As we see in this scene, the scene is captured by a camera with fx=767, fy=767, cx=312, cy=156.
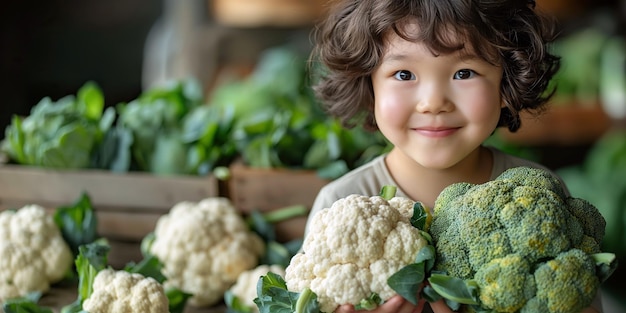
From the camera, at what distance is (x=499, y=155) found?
1.53m

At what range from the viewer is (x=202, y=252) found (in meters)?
1.96

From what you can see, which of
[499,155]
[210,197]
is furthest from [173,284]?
[499,155]

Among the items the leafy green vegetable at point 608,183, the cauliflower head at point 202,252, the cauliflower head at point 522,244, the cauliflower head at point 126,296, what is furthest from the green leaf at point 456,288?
the leafy green vegetable at point 608,183

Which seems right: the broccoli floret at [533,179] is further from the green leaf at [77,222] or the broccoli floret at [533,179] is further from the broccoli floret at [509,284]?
the green leaf at [77,222]

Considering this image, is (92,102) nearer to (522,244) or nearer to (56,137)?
(56,137)

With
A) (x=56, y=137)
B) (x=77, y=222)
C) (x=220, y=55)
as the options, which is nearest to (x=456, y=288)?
(x=77, y=222)

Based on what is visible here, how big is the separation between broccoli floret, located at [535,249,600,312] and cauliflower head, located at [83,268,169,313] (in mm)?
759

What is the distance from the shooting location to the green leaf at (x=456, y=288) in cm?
114

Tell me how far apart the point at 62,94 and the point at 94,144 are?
9.22 ft

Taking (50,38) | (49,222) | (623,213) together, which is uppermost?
(50,38)

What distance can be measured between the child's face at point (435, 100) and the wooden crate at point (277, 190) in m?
0.76

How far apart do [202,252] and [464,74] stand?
93cm

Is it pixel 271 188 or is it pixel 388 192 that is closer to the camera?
pixel 388 192

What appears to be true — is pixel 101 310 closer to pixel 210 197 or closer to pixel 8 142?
pixel 210 197
